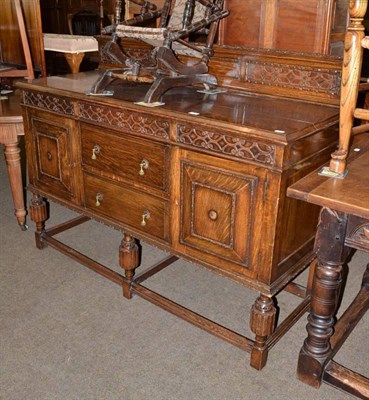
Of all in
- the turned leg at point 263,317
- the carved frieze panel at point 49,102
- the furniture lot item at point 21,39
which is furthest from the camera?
the furniture lot item at point 21,39

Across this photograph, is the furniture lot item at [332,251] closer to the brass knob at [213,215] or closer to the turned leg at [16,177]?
the brass knob at [213,215]

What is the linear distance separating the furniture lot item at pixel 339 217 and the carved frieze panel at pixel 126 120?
602 millimetres

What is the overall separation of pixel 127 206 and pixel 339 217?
964mm

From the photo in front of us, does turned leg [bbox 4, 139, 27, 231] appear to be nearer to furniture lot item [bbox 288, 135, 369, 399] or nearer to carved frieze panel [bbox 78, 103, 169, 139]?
carved frieze panel [bbox 78, 103, 169, 139]

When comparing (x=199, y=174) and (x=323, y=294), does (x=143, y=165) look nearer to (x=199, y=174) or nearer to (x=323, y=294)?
(x=199, y=174)

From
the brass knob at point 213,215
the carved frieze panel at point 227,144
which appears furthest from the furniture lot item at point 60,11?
the brass knob at point 213,215

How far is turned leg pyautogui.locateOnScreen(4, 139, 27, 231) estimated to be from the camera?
2.85 m

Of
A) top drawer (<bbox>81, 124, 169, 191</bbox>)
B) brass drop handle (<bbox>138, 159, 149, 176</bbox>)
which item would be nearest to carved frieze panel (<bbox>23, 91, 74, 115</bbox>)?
top drawer (<bbox>81, 124, 169, 191</bbox>)

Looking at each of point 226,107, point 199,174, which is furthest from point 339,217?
point 226,107

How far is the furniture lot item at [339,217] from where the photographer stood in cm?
147

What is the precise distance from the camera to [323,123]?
5.70 ft

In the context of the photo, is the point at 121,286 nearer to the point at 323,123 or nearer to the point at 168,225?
the point at 168,225

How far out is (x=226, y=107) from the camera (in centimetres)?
192

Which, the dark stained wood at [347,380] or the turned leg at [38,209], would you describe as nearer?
the dark stained wood at [347,380]
